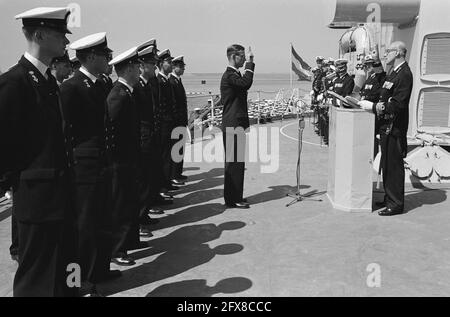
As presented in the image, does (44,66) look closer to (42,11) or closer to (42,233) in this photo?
(42,11)

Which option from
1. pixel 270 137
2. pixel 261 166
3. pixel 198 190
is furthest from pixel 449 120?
pixel 270 137

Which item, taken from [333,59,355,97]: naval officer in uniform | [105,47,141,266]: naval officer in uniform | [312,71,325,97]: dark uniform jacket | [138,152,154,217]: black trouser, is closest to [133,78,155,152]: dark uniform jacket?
[138,152,154,217]: black trouser

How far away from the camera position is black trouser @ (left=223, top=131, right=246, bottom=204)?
21.3ft

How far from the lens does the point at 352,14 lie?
28.9 ft

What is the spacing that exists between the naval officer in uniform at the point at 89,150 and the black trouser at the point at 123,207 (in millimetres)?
516

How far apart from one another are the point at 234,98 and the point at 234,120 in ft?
1.06

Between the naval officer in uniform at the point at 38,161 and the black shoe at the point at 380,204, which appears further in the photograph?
the black shoe at the point at 380,204

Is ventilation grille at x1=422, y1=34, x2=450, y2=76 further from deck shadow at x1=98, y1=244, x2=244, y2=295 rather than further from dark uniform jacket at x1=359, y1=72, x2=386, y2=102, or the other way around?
deck shadow at x1=98, y1=244, x2=244, y2=295

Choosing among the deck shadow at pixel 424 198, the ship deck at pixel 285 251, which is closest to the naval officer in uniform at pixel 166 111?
the ship deck at pixel 285 251

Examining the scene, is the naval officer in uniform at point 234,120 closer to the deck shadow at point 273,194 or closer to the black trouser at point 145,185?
the deck shadow at point 273,194

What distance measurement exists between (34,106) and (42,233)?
80 centimetres

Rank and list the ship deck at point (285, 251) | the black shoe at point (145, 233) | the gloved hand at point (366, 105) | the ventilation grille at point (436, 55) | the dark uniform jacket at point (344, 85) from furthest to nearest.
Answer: the dark uniform jacket at point (344, 85) < the ventilation grille at point (436, 55) < the gloved hand at point (366, 105) < the black shoe at point (145, 233) < the ship deck at point (285, 251)

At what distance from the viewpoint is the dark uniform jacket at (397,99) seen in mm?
5805

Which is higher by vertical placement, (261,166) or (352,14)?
(352,14)
